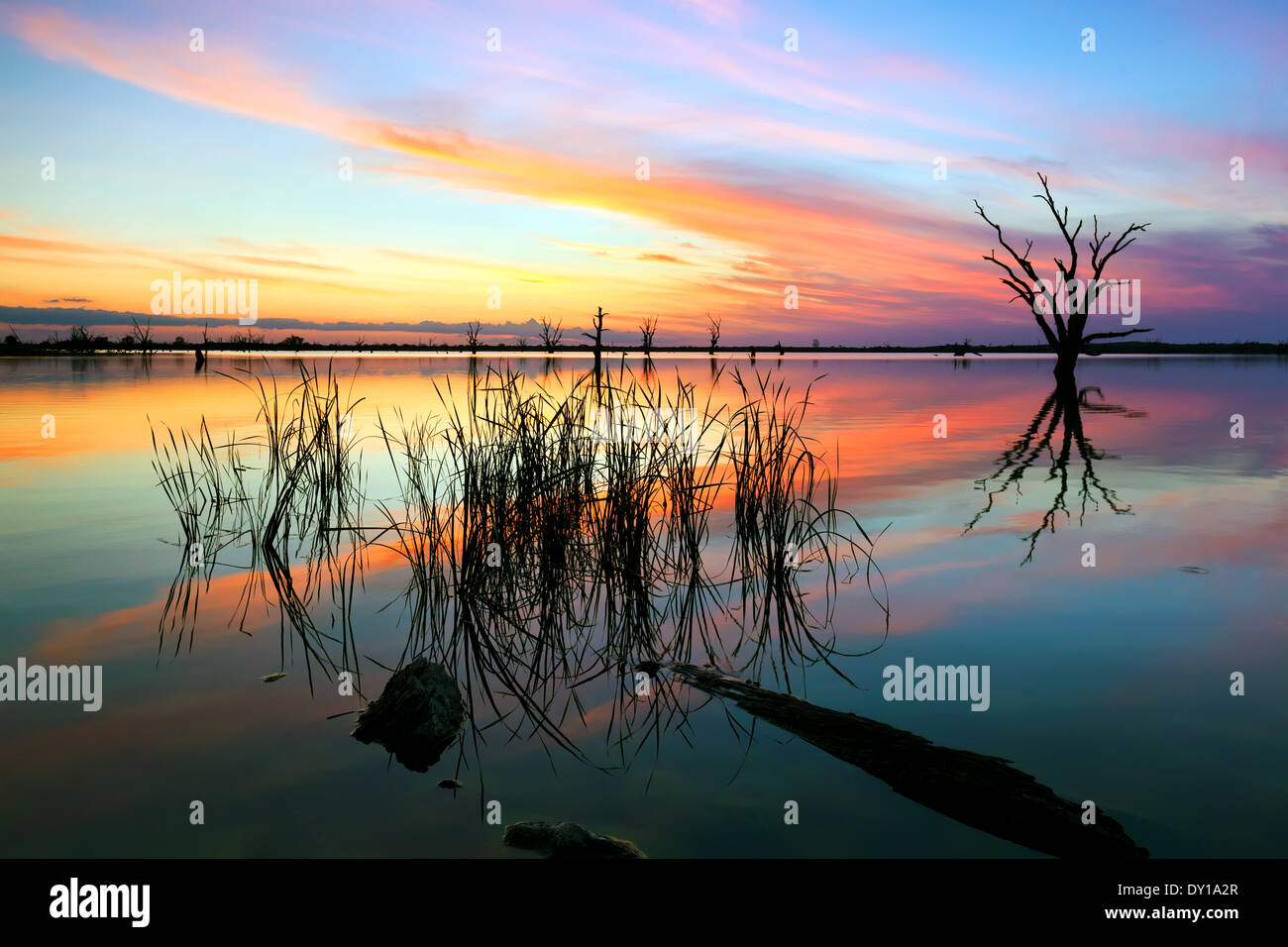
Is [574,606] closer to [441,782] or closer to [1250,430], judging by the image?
[441,782]

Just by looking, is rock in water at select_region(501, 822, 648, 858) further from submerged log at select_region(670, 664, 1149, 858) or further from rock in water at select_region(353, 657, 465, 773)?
submerged log at select_region(670, 664, 1149, 858)

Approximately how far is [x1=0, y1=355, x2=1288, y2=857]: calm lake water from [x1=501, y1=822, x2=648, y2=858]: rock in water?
7 centimetres

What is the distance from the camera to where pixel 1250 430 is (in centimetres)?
1681

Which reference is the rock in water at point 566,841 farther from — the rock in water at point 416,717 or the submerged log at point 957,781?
the submerged log at point 957,781

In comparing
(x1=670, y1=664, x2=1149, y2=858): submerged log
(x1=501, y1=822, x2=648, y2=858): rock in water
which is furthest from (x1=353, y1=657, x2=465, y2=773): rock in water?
(x1=670, y1=664, x2=1149, y2=858): submerged log

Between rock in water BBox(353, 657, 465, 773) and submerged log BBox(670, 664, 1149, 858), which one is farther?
rock in water BBox(353, 657, 465, 773)

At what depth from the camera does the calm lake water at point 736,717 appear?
3.07 m

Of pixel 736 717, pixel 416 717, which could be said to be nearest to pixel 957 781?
pixel 736 717

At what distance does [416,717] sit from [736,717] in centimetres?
157

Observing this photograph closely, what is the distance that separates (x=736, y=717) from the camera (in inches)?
158

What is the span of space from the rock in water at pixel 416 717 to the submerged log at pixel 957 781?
1.48 meters

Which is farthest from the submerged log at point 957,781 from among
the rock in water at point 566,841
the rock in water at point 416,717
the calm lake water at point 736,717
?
the rock in water at point 416,717

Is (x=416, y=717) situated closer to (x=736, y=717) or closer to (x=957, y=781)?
(x=736, y=717)

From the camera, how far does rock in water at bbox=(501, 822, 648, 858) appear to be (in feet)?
9.34
